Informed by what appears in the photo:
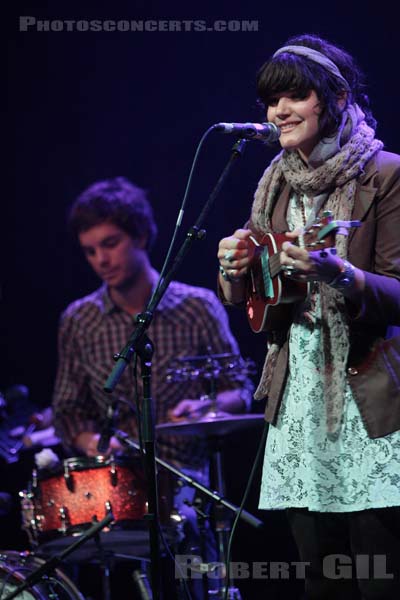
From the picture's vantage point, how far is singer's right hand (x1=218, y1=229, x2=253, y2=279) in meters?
2.25

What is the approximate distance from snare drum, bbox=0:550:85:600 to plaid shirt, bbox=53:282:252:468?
35.5 inches

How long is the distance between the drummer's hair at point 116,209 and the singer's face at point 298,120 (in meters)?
2.09

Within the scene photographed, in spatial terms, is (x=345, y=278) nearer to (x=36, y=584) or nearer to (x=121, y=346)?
(x=36, y=584)

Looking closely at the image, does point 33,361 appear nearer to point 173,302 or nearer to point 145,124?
point 173,302

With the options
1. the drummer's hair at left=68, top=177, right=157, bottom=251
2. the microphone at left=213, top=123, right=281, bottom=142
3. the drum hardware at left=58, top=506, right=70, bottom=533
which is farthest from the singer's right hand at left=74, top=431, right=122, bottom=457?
the microphone at left=213, top=123, right=281, bottom=142

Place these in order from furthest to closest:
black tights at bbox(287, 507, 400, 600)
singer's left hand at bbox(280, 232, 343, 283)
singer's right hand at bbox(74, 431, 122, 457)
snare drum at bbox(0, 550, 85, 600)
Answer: singer's right hand at bbox(74, 431, 122, 457), snare drum at bbox(0, 550, 85, 600), black tights at bbox(287, 507, 400, 600), singer's left hand at bbox(280, 232, 343, 283)

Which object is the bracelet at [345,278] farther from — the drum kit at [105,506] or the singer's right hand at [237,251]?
the drum kit at [105,506]

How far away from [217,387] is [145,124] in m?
1.47

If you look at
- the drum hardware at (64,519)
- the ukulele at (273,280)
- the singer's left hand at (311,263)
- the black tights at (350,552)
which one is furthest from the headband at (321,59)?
the drum hardware at (64,519)

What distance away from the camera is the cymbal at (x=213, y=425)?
10.9 ft

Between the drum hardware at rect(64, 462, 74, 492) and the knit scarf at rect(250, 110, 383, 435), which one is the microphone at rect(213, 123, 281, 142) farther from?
the drum hardware at rect(64, 462, 74, 492)

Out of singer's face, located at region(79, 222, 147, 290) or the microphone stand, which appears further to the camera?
singer's face, located at region(79, 222, 147, 290)

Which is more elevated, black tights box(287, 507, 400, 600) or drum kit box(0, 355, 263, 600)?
black tights box(287, 507, 400, 600)

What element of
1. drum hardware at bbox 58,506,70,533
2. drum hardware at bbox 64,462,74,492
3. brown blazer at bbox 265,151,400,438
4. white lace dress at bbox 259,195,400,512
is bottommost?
drum hardware at bbox 58,506,70,533
